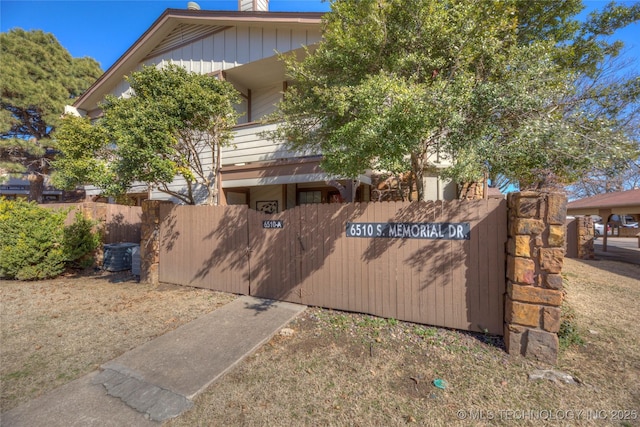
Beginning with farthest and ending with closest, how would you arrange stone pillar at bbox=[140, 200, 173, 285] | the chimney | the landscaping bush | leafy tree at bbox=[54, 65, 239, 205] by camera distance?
the chimney → the landscaping bush → stone pillar at bbox=[140, 200, 173, 285] → leafy tree at bbox=[54, 65, 239, 205]

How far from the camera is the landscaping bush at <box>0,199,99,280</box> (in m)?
7.28

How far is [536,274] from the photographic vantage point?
11.4 ft

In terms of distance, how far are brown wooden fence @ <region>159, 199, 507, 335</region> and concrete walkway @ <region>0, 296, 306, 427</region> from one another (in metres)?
1.16

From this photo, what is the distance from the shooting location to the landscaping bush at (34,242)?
A: 7.28 meters

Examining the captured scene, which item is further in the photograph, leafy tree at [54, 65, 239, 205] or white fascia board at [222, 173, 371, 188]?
white fascia board at [222, 173, 371, 188]

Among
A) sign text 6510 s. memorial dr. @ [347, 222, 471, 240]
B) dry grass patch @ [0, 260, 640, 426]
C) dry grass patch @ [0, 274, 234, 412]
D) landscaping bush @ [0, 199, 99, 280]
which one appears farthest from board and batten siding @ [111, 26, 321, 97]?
dry grass patch @ [0, 260, 640, 426]

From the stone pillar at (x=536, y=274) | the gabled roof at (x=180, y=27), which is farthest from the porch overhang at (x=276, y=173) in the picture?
the gabled roof at (x=180, y=27)

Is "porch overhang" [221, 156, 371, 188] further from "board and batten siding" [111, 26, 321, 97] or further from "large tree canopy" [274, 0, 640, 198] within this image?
"board and batten siding" [111, 26, 321, 97]

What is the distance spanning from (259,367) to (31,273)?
8151mm

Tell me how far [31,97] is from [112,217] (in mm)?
11625

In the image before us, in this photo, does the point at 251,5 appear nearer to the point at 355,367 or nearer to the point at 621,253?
the point at 355,367

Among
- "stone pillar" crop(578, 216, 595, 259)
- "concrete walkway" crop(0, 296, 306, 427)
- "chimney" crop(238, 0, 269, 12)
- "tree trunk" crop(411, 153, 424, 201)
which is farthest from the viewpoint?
"stone pillar" crop(578, 216, 595, 259)

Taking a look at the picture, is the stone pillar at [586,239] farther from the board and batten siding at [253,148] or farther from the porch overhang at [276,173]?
the board and batten siding at [253,148]

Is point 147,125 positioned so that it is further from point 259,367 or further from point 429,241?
point 429,241
